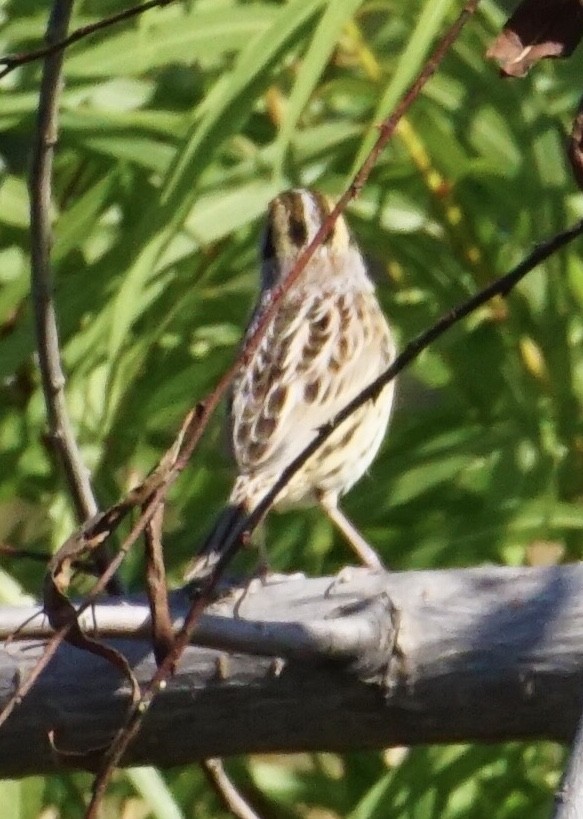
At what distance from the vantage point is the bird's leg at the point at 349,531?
2.80 metres

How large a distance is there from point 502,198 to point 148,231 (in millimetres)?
593

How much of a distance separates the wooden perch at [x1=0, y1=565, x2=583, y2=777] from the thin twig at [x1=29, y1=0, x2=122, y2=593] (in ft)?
0.67

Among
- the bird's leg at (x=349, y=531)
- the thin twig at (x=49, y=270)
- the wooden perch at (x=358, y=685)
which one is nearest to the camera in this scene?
the thin twig at (x=49, y=270)

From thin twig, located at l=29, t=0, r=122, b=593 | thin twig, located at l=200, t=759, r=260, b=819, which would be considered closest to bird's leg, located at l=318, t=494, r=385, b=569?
thin twig, located at l=200, t=759, r=260, b=819

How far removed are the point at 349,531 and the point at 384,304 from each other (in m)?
0.51

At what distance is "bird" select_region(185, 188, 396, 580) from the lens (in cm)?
283

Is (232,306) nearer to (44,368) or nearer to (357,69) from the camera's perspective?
(357,69)

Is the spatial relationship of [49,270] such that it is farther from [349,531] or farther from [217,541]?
[349,531]

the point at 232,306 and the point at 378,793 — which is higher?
the point at 232,306

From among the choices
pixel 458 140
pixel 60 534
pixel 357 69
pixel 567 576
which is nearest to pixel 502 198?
pixel 458 140

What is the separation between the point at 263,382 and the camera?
3.09m

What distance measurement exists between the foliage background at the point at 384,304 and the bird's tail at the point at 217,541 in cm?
22

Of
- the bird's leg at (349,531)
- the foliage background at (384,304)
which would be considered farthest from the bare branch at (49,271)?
the bird's leg at (349,531)

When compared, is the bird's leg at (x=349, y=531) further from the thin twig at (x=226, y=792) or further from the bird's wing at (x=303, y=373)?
the thin twig at (x=226, y=792)
